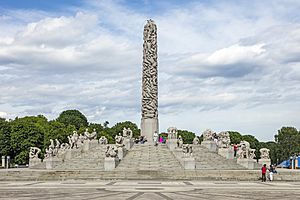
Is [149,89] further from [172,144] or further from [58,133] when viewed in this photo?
[58,133]

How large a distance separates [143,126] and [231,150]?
13.3m

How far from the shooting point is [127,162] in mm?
37844

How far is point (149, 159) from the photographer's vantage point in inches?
1534

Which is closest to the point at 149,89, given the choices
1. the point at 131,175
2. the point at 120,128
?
the point at 131,175

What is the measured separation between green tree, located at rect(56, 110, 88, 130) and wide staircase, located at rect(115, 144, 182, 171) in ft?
182

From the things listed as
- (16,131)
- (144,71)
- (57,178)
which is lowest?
(57,178)

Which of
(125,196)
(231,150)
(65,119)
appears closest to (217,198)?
(125,196)

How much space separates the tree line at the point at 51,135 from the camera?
2537 inches

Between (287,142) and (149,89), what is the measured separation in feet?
186

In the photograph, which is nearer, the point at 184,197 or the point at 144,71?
the point at 184,197

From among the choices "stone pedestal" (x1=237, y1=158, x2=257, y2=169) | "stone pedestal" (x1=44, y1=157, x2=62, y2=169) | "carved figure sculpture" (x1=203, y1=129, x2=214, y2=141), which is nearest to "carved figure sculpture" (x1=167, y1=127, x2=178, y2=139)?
Result: "carved figure sculpture" (x1=203, y1=129, x2=214, y2=141)

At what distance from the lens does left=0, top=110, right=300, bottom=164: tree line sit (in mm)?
64438

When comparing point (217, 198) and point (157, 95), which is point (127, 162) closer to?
point (157, 95)

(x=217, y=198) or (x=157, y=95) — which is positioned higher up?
(x=157, y=95)
